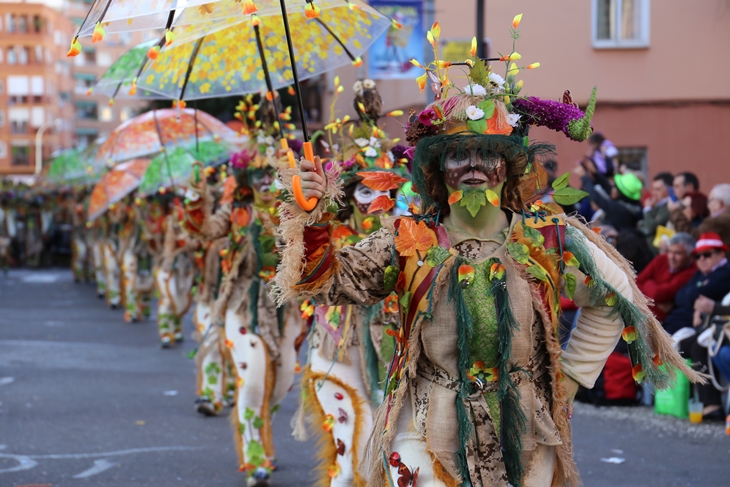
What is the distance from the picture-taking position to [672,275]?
8977 mm

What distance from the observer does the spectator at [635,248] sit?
961 centimetres

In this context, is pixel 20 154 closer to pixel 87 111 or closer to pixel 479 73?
pixel 87 111

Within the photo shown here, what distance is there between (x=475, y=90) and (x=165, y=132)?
20.7 feet

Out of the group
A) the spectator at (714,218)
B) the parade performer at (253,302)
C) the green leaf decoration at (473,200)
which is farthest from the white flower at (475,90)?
the spectator at (714,218)

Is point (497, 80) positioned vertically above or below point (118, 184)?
above

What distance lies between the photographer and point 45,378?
36.1 ft

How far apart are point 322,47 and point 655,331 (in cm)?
302

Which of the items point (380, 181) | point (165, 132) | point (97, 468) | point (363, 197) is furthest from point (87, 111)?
point (380, 181)

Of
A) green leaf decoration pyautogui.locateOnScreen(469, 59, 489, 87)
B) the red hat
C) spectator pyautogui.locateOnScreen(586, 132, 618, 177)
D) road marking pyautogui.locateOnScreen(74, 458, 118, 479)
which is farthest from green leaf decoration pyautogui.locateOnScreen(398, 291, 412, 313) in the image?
spectator pyautogui.locateOnScreen(586, 132, 618, 177)

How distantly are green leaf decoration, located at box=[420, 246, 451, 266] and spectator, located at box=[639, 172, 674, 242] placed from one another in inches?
276

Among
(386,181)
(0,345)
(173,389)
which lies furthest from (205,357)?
(0,345)

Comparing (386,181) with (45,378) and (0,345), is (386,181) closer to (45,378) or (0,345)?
(45,378)

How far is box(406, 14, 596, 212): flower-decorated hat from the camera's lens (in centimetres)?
356

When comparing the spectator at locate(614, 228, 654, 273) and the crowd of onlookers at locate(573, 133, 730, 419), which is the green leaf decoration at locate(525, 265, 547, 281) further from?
the spectator at locate(614, 228, 654, 273)
